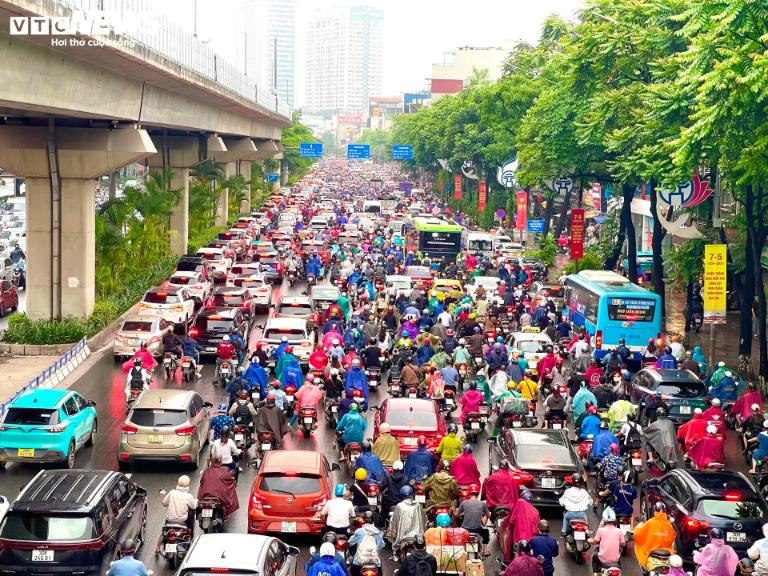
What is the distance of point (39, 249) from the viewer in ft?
126

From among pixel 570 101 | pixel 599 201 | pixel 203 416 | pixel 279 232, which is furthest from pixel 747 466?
pixel 599 201

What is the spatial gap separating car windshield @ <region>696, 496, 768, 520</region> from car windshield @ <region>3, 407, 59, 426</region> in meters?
11.1

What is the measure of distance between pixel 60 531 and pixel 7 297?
106 feet

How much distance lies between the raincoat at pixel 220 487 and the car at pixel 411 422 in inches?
156

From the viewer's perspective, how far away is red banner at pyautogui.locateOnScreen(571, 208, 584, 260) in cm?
5459

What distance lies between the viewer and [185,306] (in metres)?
38.9

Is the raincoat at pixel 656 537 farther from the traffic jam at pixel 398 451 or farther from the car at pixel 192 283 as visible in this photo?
the car at pixel 192 283

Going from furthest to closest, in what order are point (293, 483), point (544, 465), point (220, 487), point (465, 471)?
point (544, 465) → point (465, 471) → point (220, 487) → point (293, 483)

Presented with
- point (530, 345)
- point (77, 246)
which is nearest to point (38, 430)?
point (530, 345)

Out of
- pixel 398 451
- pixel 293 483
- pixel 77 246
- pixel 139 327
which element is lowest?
pixel 139 327

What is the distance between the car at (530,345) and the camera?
31.7 m

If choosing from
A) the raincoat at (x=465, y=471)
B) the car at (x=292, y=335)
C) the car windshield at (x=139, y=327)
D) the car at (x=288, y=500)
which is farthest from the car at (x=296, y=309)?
the car at (x=288, y=500)

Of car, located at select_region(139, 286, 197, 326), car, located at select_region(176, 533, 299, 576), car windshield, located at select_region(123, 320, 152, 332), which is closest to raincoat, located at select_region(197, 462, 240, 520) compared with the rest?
car, located at select_region(176, 533, 299, 576)

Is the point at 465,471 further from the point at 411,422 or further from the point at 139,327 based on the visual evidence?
the point at 139,327
